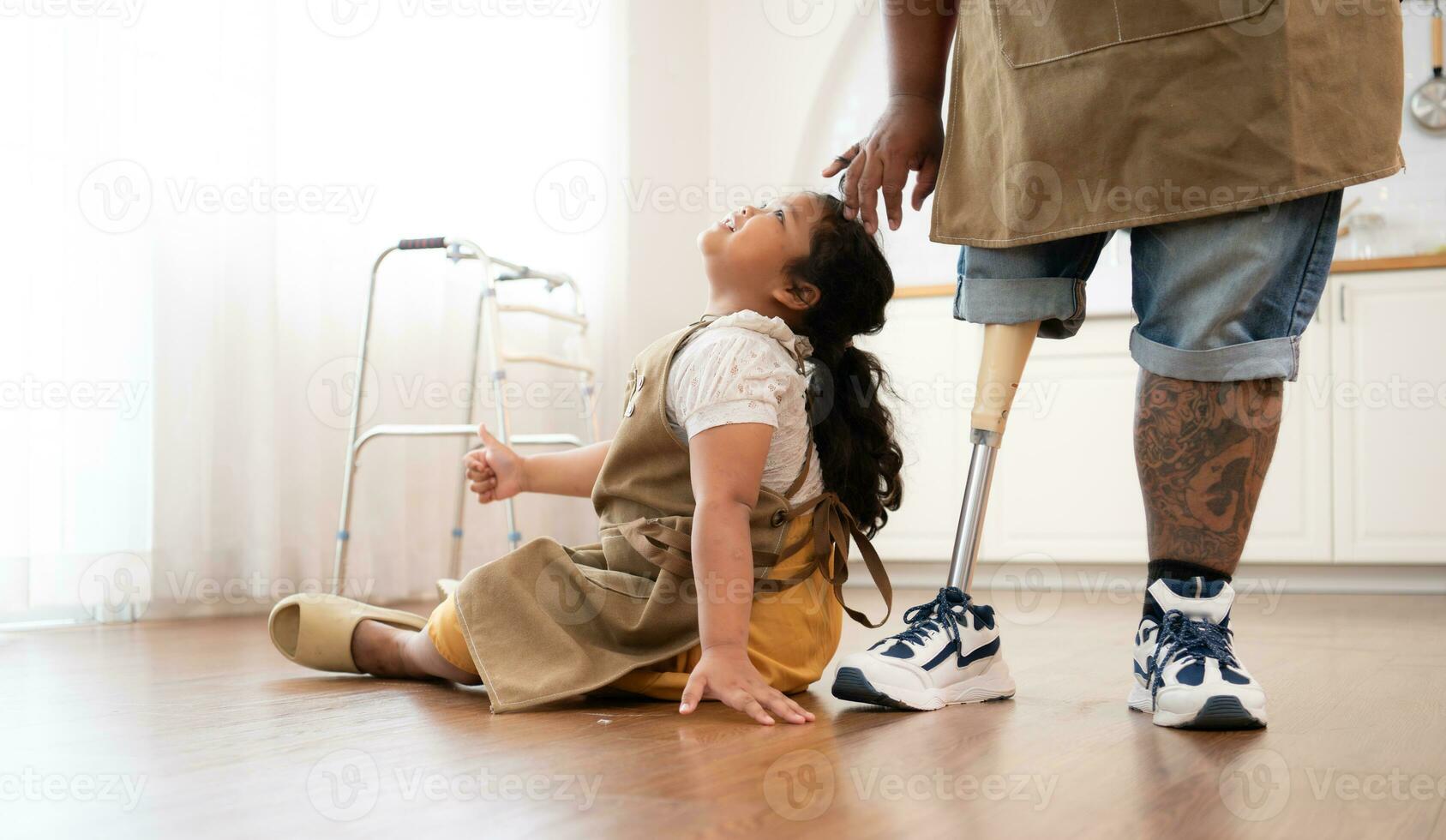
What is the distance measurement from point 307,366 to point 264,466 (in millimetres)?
256

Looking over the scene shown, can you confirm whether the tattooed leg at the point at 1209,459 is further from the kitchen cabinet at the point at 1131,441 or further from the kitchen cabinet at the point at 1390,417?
the kitchen cabinet at the point at 1390,417

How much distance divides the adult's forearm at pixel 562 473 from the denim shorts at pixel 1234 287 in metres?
0.61

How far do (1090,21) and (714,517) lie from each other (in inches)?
22.4

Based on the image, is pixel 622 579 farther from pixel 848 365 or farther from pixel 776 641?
A: pixel 848 365

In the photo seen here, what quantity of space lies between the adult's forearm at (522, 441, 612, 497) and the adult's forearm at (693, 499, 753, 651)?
0.30 metres

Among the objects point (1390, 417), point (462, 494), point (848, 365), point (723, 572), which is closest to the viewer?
point (723, 572)

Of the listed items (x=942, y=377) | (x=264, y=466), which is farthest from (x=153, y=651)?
(x=942, y=377)

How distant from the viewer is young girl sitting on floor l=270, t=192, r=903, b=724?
1.15 m

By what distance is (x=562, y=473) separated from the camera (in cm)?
140

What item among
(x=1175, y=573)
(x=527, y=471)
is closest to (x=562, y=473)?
(x=527, y=471)

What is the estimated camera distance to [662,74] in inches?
152

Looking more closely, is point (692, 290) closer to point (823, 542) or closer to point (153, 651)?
point (153, 651)

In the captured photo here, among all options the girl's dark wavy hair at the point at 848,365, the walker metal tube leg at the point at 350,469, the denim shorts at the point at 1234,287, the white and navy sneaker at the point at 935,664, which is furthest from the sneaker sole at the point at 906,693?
the walker metal tube leg at the point at 350,469

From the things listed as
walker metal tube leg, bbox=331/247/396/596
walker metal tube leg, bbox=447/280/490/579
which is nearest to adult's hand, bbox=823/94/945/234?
walker metal tube leg, bbox=331/247/396/596
